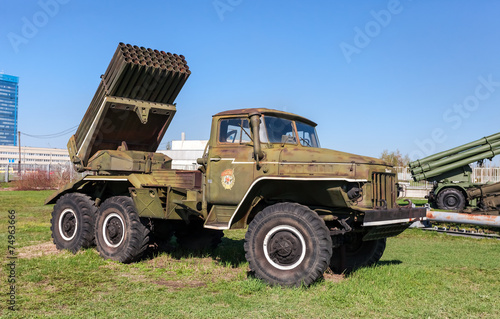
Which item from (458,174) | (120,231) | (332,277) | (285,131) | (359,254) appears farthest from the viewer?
(458,174)

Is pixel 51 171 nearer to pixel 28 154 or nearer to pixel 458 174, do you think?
pixel 458 174

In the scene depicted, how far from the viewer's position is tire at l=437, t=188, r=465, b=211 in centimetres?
1880

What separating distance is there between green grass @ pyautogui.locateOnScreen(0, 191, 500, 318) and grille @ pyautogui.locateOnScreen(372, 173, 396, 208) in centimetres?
103

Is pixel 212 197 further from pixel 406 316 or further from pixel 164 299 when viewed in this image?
pixel 406 316

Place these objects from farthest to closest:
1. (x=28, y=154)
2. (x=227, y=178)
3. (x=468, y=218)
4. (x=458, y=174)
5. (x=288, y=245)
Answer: (x=28, y=154), (x=458, y=174), (x=468, y=218), (x=227, y=178), (x=288, y=245)

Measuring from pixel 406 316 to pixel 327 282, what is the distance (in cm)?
157

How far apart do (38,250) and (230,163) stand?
474 centimetres

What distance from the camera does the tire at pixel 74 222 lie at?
29.9 ft

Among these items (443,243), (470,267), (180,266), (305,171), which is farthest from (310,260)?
(443,243)

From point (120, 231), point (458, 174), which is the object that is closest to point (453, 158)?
point (458, 174)

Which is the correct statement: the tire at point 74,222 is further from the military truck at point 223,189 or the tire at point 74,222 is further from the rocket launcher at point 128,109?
the rocket launcher at point 128,109

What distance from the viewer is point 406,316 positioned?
4.89 metres

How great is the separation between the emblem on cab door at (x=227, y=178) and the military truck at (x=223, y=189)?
0.01 meters

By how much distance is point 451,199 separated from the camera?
19031 millimetres
